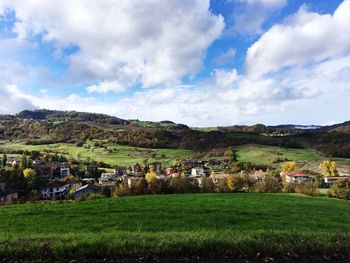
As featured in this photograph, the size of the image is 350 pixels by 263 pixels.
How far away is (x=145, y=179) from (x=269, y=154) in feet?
310

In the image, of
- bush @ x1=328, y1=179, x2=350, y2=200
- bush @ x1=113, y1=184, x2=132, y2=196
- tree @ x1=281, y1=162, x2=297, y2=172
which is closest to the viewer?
bush @ x1=328, y1=179, x2=350, y2=200

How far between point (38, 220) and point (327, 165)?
12073 cm

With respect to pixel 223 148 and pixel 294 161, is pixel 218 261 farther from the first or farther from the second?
pixel 223 148

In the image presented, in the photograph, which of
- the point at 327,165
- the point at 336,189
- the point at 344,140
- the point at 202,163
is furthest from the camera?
the point at 344,140

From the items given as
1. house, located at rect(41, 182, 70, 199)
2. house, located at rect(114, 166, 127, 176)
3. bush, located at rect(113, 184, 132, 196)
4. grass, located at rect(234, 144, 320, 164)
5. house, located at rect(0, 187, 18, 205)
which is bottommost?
house, located at rect(41, 182, 70, 199)

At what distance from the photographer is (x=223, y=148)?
165 metres

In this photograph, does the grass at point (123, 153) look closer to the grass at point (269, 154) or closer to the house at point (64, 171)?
the house at point (64, 171)

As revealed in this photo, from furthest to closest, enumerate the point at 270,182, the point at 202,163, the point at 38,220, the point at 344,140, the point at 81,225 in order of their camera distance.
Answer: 1. the point at 344,140
2. the point at 202,163
3. the point at 270,182
4. the point at 38,220
5. the point at 81,225

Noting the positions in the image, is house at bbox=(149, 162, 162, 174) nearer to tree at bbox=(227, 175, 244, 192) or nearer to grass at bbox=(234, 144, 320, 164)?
grass at bbox=(234, 144, 320, 164)

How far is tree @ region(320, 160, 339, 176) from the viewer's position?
118500 mm

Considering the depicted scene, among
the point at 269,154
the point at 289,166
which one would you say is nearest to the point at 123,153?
the point at 269,154

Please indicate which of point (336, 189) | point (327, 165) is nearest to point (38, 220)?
point (336, 189)

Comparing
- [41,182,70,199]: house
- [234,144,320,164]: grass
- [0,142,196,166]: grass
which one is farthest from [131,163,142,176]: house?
[234,144,320,164]: grass

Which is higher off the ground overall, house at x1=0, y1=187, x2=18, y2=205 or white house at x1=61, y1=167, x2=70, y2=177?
white house at x1=61, y1=167, x2=70, y2=177
